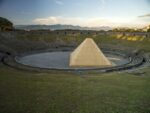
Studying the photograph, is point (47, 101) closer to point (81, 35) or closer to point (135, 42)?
point (135, 42)

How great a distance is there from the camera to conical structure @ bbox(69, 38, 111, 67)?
22.8 meters

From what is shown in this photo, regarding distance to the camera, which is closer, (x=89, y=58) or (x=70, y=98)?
(x=70, y=98)

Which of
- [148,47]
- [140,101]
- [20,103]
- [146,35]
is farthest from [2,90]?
[146,35]

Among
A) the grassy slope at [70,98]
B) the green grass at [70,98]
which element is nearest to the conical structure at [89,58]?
the grassy slope at [70,98]

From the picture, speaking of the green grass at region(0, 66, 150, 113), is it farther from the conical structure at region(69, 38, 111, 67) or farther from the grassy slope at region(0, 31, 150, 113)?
the conical structure at region(69, 38, 111, 67)

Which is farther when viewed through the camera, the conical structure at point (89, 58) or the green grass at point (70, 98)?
the conical structure at point (89, 58)

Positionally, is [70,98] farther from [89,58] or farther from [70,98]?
[89,58]

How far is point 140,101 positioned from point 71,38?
3837cm

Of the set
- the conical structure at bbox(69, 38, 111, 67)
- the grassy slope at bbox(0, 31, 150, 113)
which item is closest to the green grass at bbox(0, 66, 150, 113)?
the grassy slope at bbox(0, 31, 150, 113)

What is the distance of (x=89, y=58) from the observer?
2348 centimetres

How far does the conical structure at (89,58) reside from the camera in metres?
22.8

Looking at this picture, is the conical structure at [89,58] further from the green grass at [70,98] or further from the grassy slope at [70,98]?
the green grass at [70,98]

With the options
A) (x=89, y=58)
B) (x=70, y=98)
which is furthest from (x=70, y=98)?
(x=89, y=58)

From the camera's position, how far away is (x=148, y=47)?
3600cm
